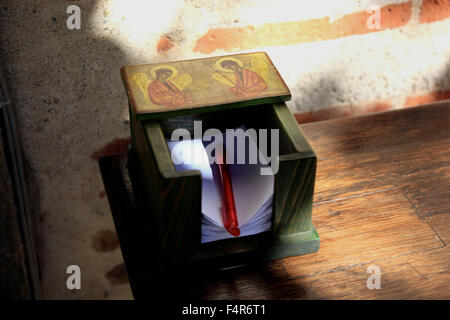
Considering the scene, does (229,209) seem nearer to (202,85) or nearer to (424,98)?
(202,85)

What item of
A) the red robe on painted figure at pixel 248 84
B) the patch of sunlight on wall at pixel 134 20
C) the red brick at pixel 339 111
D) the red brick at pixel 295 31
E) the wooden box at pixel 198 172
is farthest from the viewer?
the red brick at pixel 339 111

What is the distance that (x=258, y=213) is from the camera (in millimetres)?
1026

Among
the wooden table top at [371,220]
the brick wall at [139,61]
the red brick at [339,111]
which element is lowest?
the wooden table top at [371,220]

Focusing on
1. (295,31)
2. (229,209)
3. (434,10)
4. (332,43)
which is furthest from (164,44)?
(434,10)

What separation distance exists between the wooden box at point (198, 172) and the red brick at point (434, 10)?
0.61 meters

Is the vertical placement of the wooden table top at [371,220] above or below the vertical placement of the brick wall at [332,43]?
below

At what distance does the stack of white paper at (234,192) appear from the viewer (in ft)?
3.37

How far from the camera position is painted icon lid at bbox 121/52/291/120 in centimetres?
103

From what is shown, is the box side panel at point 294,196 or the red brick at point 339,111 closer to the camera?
the box side panel at point 294,196

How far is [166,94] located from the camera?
1.06 metres

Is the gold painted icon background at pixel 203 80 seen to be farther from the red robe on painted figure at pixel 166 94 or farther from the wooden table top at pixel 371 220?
the wooden table top at pixel 371 220

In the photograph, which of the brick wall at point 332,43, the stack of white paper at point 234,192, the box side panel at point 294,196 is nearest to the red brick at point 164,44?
the brick wall at point 332,43

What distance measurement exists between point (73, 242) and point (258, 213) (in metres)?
0.84

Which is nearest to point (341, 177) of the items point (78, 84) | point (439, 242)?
point (439, 242)
